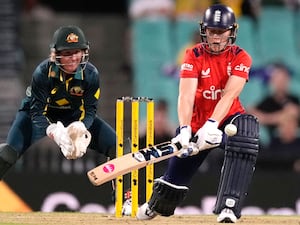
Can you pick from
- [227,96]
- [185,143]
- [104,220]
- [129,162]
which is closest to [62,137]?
[129,162]

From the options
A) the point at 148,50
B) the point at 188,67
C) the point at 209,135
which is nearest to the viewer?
the point at 209,135

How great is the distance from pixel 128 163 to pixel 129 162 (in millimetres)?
14

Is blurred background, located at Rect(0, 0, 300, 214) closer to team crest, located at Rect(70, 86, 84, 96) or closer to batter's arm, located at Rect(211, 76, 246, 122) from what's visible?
team crest, located at Rect(70, 86, 84, 96)

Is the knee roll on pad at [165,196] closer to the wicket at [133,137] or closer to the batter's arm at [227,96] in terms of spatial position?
the wicket at [133,137]

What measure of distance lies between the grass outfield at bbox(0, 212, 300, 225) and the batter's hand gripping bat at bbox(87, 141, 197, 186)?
13.0 inches

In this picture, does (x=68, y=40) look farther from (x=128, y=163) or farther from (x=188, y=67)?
(x=128, y=163)

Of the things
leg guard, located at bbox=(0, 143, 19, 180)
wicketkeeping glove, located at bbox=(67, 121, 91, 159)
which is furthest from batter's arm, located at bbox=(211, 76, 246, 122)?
leg guard, located at bbox=(0, 143, 19, 180)

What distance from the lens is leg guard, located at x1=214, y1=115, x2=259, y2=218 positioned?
7844 millimetres

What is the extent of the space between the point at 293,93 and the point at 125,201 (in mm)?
4961

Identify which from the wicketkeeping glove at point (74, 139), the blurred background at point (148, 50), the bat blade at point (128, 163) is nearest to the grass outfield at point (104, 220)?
the bat blade at point (128, 163)

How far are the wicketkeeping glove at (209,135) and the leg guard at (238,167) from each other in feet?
0.37

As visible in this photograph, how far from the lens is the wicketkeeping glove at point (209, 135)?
7.77 metres

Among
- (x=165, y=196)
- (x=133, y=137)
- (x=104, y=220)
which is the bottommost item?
(x=104, y=220)

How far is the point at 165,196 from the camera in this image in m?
8.30
